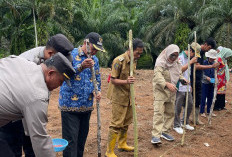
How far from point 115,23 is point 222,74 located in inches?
469

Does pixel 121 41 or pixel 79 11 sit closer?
pixel 79 11

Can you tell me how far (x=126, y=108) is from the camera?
405 cm

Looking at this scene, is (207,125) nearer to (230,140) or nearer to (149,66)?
(230,140)

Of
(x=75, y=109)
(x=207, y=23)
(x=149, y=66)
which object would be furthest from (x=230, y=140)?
(x=149, y=66)

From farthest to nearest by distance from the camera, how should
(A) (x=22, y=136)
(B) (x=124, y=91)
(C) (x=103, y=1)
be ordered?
(C) (x=103, y=1)
(B) (x=124, y=91)
(A) (x=22, y=136)

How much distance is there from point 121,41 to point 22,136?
1463 centimetres

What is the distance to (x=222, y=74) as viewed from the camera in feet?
21.6

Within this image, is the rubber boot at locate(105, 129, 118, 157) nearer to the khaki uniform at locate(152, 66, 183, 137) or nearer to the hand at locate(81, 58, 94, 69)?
the khaki uniform at locate(152, 66, 183, 137)

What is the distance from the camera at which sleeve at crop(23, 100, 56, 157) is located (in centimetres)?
178

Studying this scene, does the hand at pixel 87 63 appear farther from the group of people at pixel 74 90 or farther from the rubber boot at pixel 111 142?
the rubber boot at pixel 111 142

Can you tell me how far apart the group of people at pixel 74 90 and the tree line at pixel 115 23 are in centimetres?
813

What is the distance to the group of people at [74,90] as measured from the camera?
1.83m

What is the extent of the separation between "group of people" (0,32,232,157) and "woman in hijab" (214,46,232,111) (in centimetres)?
2

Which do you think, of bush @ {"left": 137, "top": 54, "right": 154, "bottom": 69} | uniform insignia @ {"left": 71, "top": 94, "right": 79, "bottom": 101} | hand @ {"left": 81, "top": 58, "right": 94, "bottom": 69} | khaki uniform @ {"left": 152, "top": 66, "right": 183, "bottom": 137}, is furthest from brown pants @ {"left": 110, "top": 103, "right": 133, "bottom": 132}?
bush @ {"left": 137, "top": 54, "right": 154, "bottom": 69}
